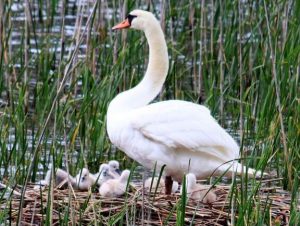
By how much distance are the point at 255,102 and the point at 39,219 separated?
2.54 metres

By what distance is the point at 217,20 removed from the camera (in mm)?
9531

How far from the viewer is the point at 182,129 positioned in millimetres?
6352

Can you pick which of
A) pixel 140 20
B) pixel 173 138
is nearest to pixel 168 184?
pixel 173 138

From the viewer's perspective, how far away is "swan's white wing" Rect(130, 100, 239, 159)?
6316mm

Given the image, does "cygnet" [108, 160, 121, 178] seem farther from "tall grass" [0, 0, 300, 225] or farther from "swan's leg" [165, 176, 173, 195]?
"swan's leg" [165, 176, 173, 195]

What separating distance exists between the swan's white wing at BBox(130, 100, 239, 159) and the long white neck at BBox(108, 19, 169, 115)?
0.15 meters

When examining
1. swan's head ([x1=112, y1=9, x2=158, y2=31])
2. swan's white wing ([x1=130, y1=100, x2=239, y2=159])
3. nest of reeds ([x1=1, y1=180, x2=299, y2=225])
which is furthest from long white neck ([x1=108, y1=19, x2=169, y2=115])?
nest of reeds ([x1=1, y1=180, x2=299, y2=225])

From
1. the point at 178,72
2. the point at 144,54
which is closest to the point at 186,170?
the point at 144,54

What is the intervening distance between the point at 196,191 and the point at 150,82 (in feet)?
2.72

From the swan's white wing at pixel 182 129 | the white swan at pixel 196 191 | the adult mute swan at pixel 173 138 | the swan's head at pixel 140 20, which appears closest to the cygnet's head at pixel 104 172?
the adult mute swan at pixel 173 138

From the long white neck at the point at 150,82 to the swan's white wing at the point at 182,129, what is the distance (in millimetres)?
154

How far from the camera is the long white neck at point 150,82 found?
654cm

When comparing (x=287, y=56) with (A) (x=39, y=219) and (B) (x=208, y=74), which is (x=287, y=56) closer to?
(B) (x=208, y=74)

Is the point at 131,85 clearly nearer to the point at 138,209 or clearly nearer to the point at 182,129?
the point at 182,129
